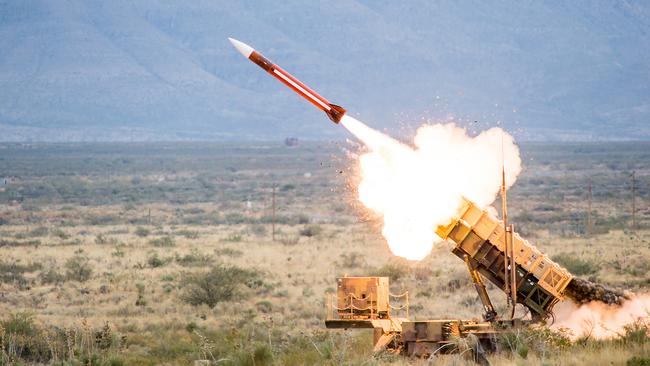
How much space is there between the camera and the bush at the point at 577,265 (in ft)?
106

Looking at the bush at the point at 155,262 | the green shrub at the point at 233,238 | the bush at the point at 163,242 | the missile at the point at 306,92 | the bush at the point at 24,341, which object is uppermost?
the missile at the point at 306,92

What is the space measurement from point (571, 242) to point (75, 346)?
25186 millimetres

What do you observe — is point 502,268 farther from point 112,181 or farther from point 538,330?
point 112,181

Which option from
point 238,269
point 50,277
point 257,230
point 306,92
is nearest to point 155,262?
point 50,277

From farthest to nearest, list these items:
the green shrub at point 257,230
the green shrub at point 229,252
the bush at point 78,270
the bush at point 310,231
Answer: the green shrub at point 257,230 < the bush at point 310,231 < the green shrub at point 229,252 < the bush at point 78,270

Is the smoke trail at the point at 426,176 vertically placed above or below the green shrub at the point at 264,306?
above

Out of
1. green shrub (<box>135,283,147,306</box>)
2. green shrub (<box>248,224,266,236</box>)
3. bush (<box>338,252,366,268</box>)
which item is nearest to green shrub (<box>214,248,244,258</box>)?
bush (<box>338,252,366,268</box>)

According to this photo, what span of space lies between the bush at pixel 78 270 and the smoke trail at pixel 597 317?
15667mm

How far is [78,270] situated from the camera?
111ft

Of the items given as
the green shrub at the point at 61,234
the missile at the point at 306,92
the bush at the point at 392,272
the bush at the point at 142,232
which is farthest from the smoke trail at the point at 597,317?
the bush at the point at 142,232

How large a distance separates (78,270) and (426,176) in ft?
50.1

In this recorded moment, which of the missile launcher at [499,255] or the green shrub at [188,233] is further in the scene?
the green shrub at [188,233]

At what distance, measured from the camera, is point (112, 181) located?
9638cm

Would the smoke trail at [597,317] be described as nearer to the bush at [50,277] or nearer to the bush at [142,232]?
the bush at [50,277]
